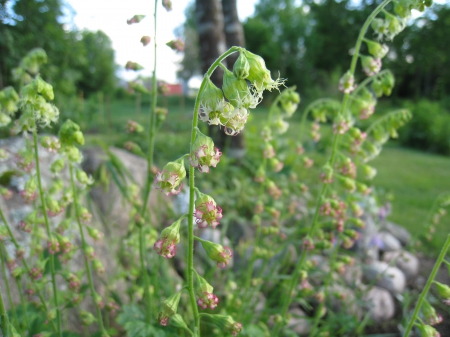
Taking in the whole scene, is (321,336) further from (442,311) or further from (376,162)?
(376,162)

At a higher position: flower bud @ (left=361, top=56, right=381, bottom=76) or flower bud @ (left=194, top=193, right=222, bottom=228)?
flower bud @ (left=361, top=56, right=381, bottom=76)

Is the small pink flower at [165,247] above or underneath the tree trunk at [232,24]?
underneath

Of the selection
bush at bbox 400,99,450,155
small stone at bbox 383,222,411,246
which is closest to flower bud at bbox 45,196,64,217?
small stone at bbox 383,222,411,246

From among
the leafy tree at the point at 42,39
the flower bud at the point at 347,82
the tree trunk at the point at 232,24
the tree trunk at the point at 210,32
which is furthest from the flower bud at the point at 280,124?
the tree trunk at the point at 232,24

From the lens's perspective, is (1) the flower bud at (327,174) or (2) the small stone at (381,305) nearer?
(1) the flower bud at (327,174)

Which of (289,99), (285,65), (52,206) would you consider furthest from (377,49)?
(285,65)

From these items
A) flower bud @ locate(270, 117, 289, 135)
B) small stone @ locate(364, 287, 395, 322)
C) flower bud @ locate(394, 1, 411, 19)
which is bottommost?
small stone @ locate(364, 287, 395, 322)

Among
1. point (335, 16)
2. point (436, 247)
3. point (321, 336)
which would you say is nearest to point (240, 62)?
point (321, 336)

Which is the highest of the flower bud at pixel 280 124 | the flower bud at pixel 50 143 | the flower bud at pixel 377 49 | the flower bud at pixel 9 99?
the flower bud at pixel 377 49

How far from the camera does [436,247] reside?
323 centimetres

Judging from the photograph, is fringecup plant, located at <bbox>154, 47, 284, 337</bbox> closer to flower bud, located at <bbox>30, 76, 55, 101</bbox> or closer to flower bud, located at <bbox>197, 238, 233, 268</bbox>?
flower bud, located at <bbox>197, 238, 233, 268</bbox>

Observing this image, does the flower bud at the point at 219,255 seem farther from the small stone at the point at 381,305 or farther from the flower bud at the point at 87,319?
the small stone at the point at 381,305

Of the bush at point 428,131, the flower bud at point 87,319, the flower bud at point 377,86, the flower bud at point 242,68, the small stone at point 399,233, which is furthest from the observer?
the bush at point 428,131

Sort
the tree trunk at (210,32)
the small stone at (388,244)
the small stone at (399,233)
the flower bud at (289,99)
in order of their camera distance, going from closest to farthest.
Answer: the flower bud at (289,99)
the small stone at (388,244)
the small stone at (399,233)
the tree trunk at (210,32)
